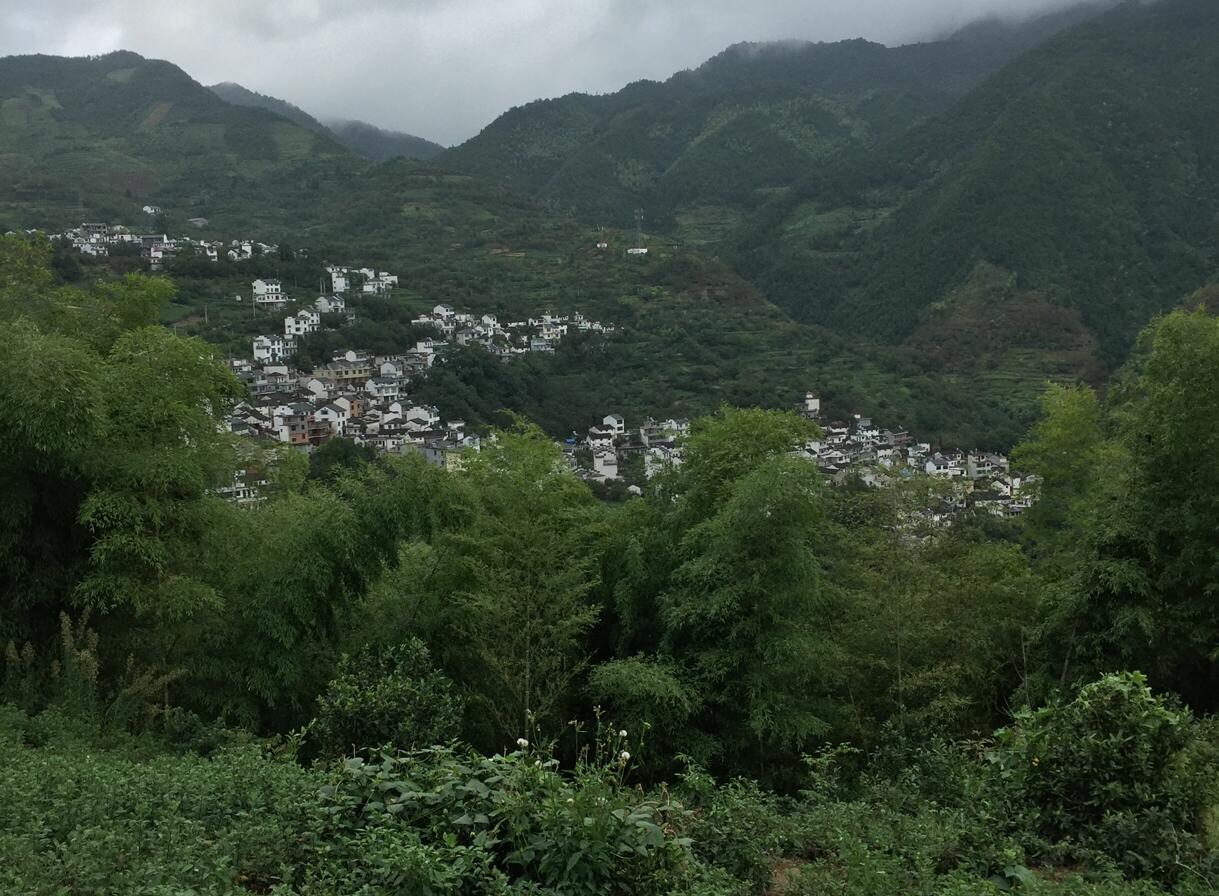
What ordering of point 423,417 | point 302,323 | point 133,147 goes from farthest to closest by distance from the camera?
point 133,147, point 302,323, point 423,417

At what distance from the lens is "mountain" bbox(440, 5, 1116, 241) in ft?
393

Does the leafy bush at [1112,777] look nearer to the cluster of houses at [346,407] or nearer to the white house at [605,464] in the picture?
the cluster of houses at [346,407]

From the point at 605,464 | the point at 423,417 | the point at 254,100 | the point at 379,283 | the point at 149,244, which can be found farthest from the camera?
the point at 254,100

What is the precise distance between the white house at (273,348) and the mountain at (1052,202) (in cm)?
4445

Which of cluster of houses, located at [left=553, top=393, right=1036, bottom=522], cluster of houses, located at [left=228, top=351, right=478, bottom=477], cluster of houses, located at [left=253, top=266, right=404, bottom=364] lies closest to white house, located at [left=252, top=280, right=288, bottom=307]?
cluster of houses, located at [left=253, top=266, right=404, bottom=364]

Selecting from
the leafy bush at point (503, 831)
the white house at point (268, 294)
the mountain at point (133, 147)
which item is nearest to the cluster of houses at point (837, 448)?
the leafy bush at point (503, 831)

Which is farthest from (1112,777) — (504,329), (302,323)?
(504,329)

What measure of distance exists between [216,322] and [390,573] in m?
44.7

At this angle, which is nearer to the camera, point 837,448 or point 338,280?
point 837,448

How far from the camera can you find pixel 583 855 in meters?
3.17

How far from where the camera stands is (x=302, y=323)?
51031mm

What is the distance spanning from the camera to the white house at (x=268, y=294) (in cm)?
5422

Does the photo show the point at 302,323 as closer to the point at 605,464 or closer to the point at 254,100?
the point at 605,464

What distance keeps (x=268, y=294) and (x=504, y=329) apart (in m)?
14.2
